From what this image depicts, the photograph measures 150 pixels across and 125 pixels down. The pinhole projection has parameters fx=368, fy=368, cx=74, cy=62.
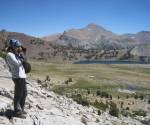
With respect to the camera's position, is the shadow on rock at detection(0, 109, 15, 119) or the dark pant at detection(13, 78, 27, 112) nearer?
the dark pant at detection(13, 78, 27, 112)

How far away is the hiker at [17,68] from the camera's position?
501 inches

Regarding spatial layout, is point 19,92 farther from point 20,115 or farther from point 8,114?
point 8,114

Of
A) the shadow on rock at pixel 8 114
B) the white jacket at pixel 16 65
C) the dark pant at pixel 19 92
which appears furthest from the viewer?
the shadow on rock at pixel 8 114

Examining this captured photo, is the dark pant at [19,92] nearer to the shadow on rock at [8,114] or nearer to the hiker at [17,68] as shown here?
the hiker at [17,68]

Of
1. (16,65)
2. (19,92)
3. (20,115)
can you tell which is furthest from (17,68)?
(20,115)

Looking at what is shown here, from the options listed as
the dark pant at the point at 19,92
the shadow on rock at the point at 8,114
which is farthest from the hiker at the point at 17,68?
the shadow on rock at the point at 8,114

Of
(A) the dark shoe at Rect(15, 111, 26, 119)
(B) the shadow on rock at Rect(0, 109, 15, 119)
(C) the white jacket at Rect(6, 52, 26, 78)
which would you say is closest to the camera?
(C) the white jacket at Rect(6, 52, 26, 78)

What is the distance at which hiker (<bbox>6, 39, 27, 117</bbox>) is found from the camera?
41.8ft

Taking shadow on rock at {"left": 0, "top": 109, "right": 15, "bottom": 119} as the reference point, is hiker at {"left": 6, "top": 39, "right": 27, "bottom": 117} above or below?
above

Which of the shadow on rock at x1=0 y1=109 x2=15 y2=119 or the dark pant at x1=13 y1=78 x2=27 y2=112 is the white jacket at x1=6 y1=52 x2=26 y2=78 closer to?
the dark pant at x1=13 y1=78 x2=27 y2=112

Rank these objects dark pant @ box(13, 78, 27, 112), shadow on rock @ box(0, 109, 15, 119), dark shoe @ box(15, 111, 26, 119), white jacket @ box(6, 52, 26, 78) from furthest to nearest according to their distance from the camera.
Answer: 1. shadow on rock @ box(0, 109, 15, 119)
2. dark shoe @ box(15, 111, 26, 119)
3. dark pant @ box(13, 78, 27, 112)
4. white jacket @ box(6, 52, 26, 78)

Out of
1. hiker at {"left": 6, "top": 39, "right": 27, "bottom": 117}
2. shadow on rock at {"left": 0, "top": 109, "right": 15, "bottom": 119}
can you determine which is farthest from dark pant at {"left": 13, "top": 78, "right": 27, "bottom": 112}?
shadow on rock at {"left": 0, "top": 109, "right": 15, "bottom": 119}

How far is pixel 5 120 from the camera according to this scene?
13.1 meters

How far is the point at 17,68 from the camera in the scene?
1275 cm
